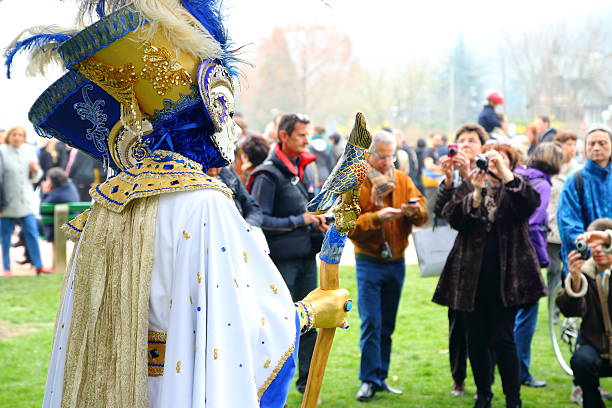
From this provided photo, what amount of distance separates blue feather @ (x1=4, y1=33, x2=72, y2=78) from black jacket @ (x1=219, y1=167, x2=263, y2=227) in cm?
323

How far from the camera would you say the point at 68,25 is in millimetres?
3049

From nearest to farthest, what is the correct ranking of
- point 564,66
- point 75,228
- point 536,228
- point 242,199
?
point 75,228 → point 242,199 → point 536,228 → point 564,66

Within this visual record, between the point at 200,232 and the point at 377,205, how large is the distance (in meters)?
3.86

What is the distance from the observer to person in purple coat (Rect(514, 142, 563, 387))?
682cm

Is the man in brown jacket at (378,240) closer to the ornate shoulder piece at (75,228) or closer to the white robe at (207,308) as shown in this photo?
the ornate shoulder piece at (75,228)

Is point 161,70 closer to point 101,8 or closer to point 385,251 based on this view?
point 101,8

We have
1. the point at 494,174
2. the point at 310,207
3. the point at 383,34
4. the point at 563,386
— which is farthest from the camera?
the point at 383,34

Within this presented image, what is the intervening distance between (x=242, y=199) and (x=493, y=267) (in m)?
1.86

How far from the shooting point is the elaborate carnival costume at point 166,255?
2699 millimetres

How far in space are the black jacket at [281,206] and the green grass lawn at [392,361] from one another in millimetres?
1189

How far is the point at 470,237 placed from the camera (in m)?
6.00

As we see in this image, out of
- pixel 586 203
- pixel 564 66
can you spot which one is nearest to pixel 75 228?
pixel 586 203

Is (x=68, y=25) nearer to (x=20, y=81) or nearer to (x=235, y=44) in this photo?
(x=20, y=81)

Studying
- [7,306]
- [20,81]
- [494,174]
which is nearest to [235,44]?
[20,81]
